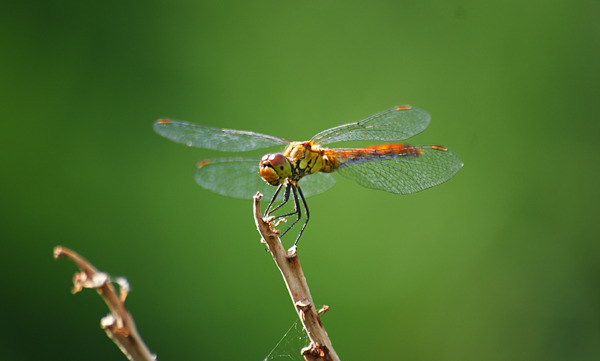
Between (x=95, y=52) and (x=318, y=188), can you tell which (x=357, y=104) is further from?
(x=95, y=52)

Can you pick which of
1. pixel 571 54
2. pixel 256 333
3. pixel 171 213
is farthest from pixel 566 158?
pixel 171 213

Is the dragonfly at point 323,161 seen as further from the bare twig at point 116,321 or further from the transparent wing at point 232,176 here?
the bare twig at point 116,321

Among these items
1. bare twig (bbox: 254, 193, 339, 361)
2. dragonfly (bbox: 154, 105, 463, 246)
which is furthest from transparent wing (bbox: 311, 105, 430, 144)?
bare twig (bbox: 254, 193, 339, 361)

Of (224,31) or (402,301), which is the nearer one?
(402,301)

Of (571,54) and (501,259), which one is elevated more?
(571,54)

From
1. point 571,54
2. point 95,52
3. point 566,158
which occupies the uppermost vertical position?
point 95,52

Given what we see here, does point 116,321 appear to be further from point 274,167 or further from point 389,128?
point 389,128

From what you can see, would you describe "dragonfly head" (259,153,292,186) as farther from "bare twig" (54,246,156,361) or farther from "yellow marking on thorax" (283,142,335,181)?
"bare twig" (54,246,156,361)

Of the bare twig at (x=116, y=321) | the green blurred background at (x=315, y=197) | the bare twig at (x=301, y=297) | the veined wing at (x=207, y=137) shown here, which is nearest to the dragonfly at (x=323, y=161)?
the veined wing at (x=207, y=137)
